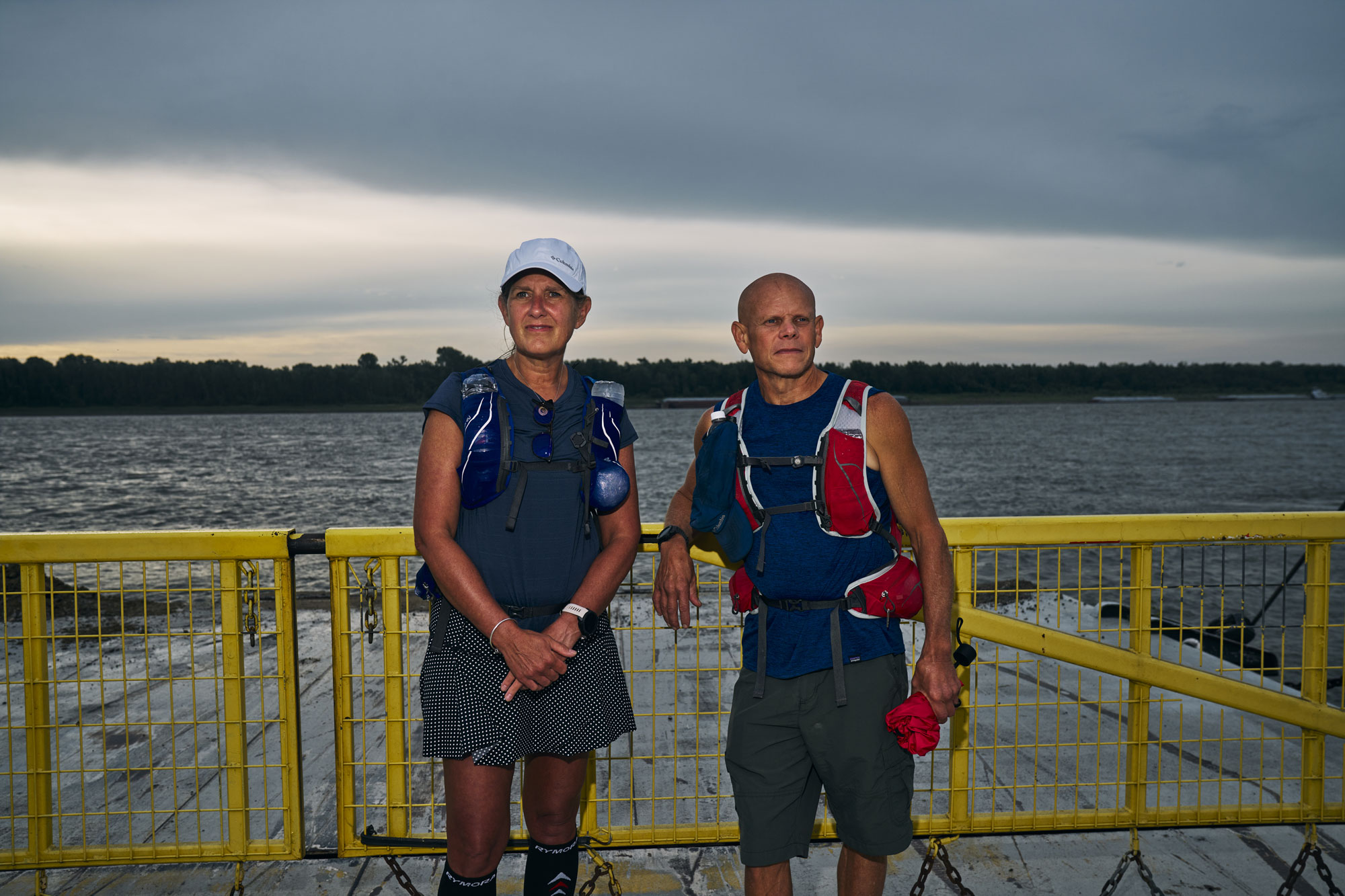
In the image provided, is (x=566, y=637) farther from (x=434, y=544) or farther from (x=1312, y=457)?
(x=1312, y=457)

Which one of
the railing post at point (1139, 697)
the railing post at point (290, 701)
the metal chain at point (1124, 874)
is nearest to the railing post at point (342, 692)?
the railing post at point (290, 701)

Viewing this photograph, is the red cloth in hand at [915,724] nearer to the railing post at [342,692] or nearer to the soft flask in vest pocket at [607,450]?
the soft flask in vest pocket at [607,450]

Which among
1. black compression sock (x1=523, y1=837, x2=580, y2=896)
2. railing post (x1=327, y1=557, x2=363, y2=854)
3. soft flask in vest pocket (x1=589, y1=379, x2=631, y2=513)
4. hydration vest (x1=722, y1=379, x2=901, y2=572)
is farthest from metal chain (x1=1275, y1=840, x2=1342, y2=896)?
railing post (x1=327, y1=557, x2=363, y2=854)

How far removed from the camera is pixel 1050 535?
3150mm

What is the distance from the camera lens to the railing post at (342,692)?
10.0ft

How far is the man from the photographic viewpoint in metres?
2.44

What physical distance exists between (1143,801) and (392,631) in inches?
118

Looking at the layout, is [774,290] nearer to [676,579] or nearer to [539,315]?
[539,315]

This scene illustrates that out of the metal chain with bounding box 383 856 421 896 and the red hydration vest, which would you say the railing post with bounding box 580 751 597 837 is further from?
the red hydration vest

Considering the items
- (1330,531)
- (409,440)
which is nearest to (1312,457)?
(1330,531)

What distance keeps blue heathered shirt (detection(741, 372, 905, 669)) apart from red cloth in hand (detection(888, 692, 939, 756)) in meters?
0.19

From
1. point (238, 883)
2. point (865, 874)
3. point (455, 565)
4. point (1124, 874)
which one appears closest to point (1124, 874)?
point (1124, 874)

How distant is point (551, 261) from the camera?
2455 millimetres

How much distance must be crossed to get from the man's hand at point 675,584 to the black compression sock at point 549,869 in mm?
759
